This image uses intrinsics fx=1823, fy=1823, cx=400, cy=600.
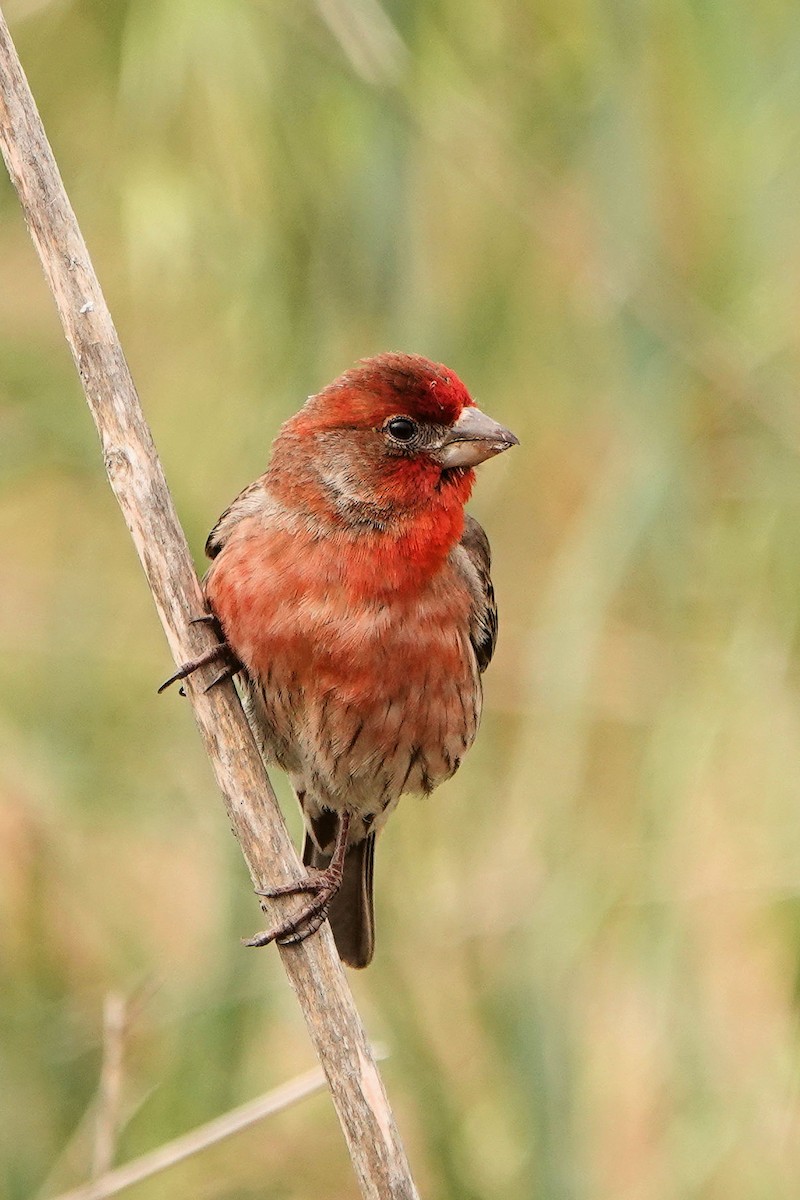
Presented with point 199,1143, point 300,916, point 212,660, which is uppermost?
point 212,660

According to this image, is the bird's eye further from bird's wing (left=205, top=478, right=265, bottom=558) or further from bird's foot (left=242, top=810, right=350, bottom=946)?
bird's foot (left=242, top=810, right=350, bottom=946)

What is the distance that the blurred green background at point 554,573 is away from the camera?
383 cm

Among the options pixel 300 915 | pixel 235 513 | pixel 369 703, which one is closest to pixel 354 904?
pixel 369 703

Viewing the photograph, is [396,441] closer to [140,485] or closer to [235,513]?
[235,513]

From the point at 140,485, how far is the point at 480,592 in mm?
1138

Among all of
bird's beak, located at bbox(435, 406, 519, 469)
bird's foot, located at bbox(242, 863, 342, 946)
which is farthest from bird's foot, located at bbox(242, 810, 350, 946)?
bird's beak, located at bbox(435, 406, 519, 469)

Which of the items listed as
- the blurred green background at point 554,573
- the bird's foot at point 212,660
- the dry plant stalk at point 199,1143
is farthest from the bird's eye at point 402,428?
the dry plant stalk at point 199,1143

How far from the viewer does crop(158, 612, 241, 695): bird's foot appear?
331cm

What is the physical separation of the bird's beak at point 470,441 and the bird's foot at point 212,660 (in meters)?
0.59

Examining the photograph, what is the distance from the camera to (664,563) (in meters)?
3.97

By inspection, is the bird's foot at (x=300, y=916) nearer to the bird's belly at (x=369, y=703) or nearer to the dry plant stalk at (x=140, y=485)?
the dry plant stalk at (x=140, y=485)

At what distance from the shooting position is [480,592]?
409cm

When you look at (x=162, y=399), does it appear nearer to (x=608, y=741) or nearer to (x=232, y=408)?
(x=232, y=408)

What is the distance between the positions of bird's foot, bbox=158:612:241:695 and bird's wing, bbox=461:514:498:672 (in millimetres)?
663
